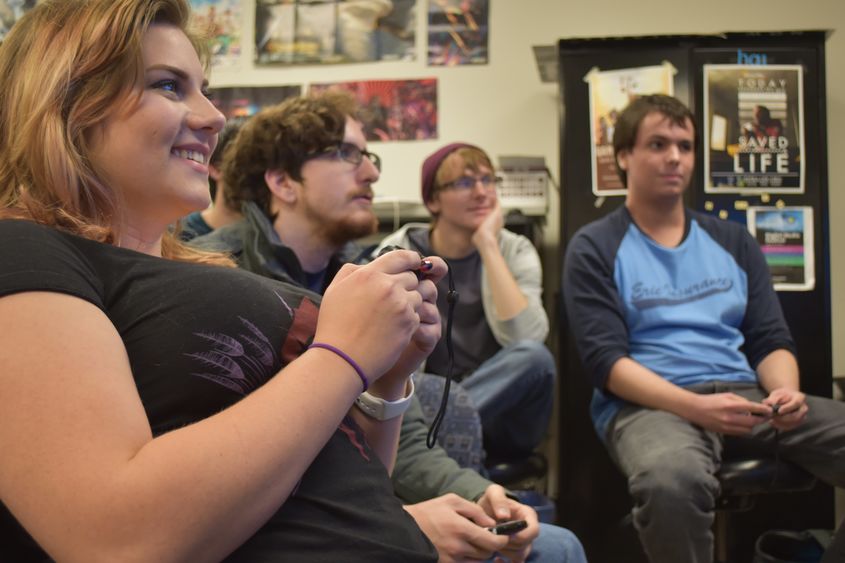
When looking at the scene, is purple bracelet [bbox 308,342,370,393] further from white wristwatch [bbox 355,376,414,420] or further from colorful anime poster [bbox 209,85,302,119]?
colorful anime poster [bbox 209,85,302,119]

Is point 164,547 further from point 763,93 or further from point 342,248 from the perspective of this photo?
point 763,93

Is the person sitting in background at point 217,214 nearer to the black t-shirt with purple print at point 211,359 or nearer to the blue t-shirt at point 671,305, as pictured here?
the blue t-shirt at point 671,305

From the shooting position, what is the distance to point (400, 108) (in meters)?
3.41

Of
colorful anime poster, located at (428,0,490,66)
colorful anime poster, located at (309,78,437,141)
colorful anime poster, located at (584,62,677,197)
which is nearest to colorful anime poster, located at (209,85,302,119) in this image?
colorful anime poster, located at (309,78,437,141)

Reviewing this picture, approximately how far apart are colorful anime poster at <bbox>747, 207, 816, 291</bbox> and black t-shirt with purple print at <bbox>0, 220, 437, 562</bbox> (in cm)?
225

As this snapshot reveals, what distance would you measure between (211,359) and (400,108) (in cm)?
284

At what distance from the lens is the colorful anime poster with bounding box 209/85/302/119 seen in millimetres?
3496

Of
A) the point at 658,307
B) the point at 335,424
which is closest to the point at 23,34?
the point at 335,424

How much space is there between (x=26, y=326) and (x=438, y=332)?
0.43m

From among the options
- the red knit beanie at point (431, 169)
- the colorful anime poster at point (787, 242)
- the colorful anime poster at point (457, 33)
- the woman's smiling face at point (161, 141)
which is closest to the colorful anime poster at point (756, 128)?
the colorful anime poster at point (787, 242)

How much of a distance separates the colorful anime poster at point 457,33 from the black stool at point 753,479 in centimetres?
217

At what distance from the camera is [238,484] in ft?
1.95

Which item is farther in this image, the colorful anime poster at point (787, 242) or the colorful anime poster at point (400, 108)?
the colorful anime poster at point (400, 108)

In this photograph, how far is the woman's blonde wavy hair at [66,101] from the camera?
2.51 feet
